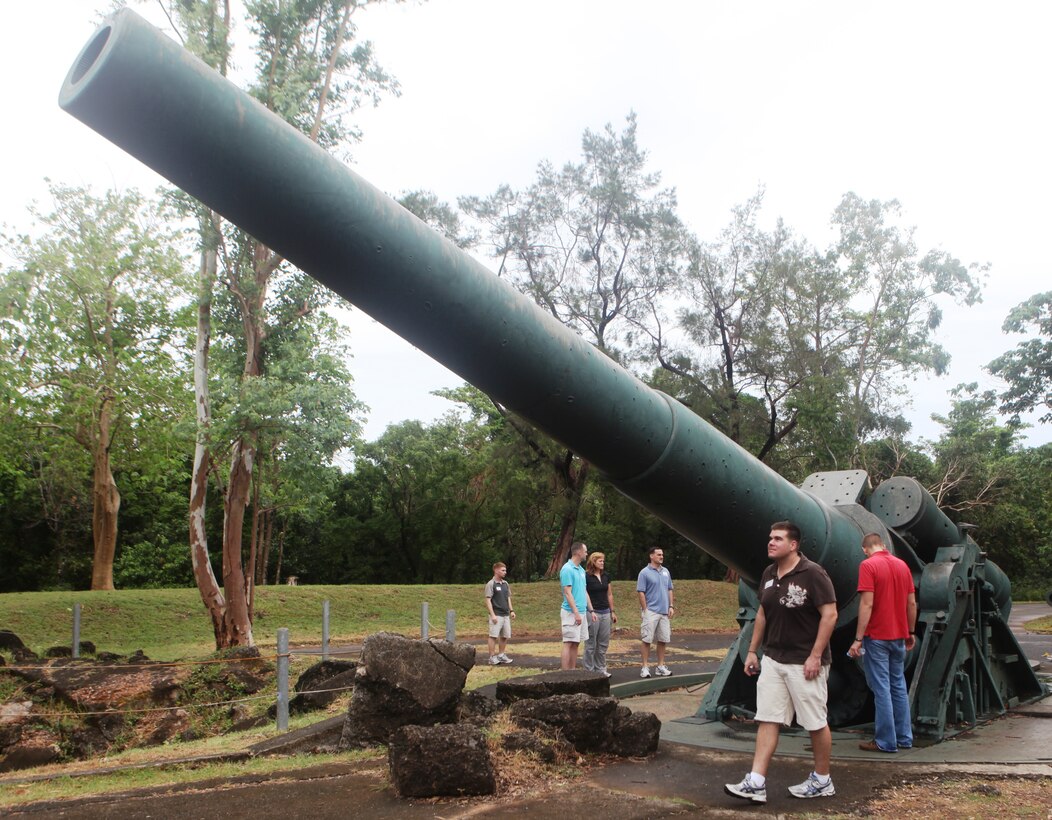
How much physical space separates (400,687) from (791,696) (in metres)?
2.91

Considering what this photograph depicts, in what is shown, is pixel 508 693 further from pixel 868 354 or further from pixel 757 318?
pixel 868 354

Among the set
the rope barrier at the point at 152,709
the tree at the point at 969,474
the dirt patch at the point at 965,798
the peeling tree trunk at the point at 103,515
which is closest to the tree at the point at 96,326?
the peeling tree trunk at the point at 103,515

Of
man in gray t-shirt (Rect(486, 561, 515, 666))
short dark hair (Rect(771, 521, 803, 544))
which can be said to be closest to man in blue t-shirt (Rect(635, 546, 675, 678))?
man in gray t-shirt (Rect(486, 561, 515, 666))

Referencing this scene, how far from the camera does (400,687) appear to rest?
6.55m

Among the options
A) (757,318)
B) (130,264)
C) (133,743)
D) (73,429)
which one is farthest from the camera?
(757,318)

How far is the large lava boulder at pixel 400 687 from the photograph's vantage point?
21.3ft

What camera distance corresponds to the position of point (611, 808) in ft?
14.6

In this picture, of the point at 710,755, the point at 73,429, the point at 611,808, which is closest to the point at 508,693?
the point at 710,755

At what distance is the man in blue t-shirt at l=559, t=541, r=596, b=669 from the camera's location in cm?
912

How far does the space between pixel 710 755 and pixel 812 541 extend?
1.46 metres

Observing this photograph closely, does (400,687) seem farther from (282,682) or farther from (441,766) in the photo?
(282,682)

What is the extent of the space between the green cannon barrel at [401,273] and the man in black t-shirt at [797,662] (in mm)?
479

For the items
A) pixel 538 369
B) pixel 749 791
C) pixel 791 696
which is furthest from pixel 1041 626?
pixel 538 369

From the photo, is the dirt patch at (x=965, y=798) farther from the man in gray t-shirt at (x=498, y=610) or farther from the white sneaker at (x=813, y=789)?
the man in gray t-shirt at (x=498, y=610)
